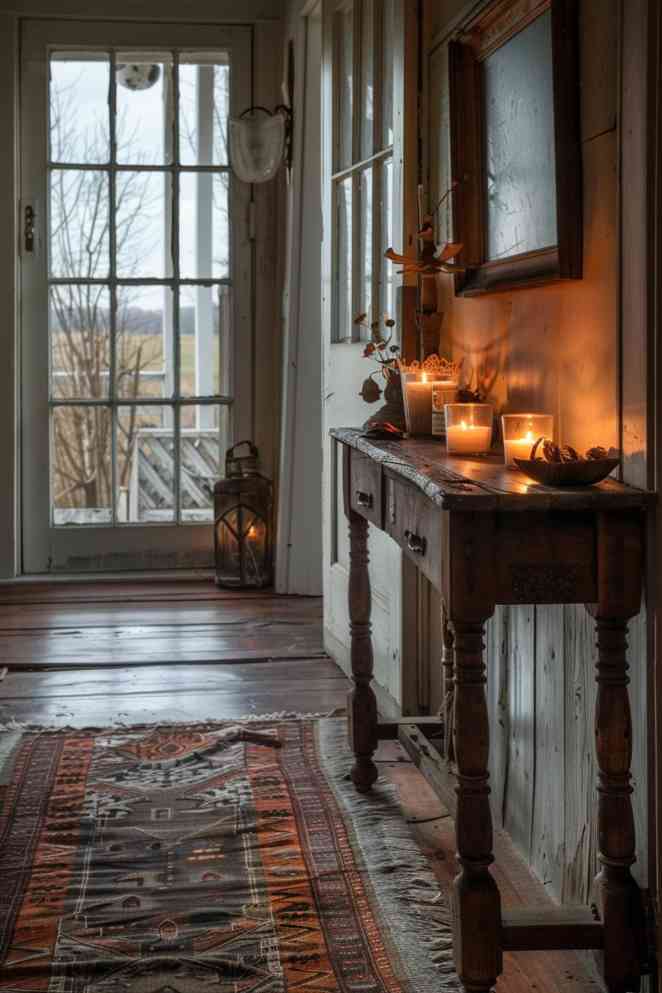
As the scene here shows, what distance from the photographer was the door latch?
545 cm

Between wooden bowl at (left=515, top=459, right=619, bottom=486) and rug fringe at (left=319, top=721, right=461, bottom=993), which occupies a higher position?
wooden bowl at (left=515, top=459, right=619, bottom=486)

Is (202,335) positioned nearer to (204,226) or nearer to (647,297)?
(204,226)

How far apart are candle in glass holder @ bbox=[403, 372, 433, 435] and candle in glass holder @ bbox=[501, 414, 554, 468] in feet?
2.03

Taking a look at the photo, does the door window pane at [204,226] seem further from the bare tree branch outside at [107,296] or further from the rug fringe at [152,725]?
the rug fringe at [152,725]

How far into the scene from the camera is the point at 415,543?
2.12 m

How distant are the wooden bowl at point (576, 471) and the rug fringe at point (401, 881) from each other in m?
0.78

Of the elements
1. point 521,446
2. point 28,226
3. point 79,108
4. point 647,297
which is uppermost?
point 79,108

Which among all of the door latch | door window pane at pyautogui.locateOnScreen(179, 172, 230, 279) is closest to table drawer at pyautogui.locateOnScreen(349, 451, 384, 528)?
door window pane at pyautogui.locateOnScreen(179, 172, 230, 279)

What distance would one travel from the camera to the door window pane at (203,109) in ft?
18.1

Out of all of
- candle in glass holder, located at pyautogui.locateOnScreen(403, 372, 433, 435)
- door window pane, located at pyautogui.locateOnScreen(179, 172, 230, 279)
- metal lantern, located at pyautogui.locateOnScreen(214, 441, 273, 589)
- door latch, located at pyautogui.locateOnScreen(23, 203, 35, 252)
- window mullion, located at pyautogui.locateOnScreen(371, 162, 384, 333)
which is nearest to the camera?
candle in glass holder, located at pyautogui.locateOnScreen(403, 372, 433, 435)

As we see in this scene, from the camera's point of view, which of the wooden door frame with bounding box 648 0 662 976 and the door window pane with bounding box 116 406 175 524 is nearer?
the wooden door frame with bounding box 648 0 662 976

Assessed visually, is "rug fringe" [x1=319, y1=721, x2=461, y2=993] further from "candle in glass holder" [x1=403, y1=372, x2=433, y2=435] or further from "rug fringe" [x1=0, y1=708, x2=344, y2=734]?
"candle in glass holder" [x1=403, y1=372, x2=433, y2=435]

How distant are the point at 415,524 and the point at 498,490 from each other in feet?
1.09

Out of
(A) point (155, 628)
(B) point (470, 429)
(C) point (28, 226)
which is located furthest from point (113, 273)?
(B) point (470, 429)
